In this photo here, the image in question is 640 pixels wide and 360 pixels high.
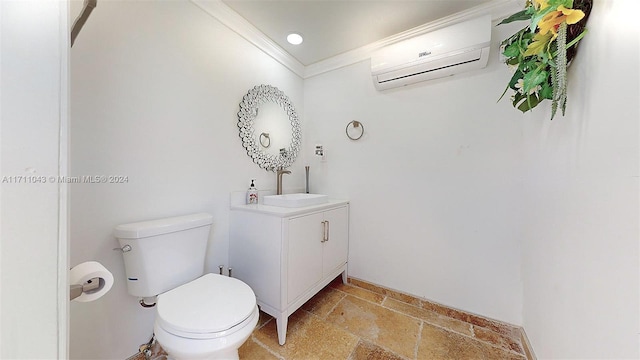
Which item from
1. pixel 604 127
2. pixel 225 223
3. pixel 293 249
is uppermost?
pixel 604 127

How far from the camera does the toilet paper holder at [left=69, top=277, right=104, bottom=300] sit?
618mm

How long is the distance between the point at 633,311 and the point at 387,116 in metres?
1.66

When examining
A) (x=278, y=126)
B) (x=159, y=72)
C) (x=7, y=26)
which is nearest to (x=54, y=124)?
(x=7, y=26)

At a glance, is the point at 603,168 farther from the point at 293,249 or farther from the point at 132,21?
the point at 132,21

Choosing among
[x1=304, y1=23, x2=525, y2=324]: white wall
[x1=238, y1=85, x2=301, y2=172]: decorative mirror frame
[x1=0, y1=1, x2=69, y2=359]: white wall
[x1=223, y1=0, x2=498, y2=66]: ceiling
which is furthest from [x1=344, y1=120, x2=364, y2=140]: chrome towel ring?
[x1=0, y1=1, x2=69, y2=359]: white wall

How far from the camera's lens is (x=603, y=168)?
69cm

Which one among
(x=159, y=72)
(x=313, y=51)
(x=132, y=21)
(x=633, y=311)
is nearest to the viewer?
(x=633, y=311)

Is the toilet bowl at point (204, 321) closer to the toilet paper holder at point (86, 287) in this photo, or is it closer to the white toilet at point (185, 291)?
the white toilet at point (185, 291)

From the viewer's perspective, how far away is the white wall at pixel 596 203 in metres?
0.59

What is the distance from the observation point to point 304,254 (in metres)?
1.52

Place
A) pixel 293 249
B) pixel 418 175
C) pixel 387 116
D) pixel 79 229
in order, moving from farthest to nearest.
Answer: pixel 387 116
pixel 418 175
pixel 293 249
pixel 79 229

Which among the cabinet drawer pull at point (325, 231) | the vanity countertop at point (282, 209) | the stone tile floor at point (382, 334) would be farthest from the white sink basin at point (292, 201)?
the stone tile floor at point (382, 334)

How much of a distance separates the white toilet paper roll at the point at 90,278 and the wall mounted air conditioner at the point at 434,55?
2.08m

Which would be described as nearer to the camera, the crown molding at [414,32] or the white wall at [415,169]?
the white wall at [415,169]
